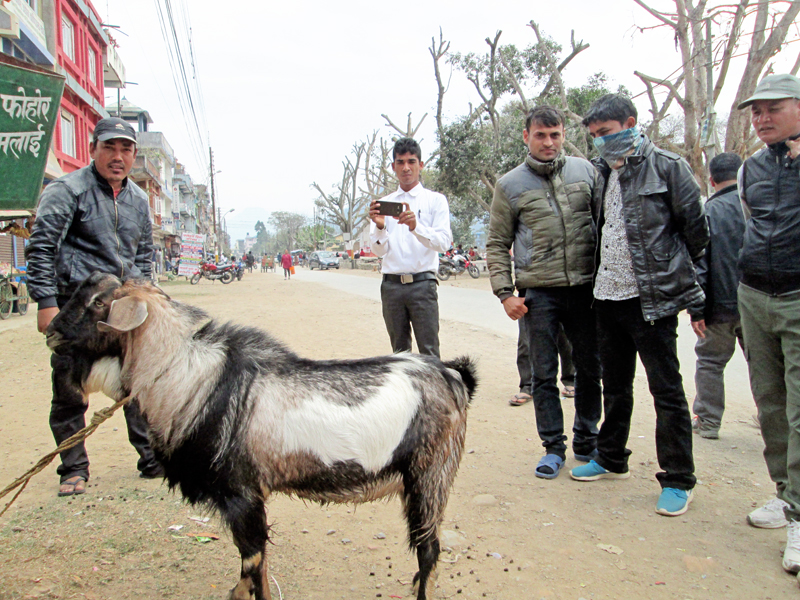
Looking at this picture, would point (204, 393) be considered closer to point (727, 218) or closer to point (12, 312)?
point (727, 218)

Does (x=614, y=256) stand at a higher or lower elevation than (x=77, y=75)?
lower

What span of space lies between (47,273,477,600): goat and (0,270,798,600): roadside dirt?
0.28m

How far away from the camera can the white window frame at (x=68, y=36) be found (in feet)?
66.7

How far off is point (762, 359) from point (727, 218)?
62.0 inches

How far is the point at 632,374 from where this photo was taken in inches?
134

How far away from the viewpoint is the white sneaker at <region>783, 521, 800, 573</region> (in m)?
2.45

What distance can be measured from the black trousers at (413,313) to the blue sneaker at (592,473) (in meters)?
1.21

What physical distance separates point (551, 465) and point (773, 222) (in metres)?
1.89

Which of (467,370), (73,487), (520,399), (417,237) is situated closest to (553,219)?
(417,237)

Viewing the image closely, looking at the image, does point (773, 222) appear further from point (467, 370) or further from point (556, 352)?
point (467, 370)

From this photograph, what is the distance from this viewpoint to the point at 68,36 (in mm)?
21078

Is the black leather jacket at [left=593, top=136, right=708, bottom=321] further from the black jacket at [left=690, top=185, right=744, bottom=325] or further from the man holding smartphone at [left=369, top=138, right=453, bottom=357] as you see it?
the man holding smartphone at [left=369, top=138, right=453, bottom=357]

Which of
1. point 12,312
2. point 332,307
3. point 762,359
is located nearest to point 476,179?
point 332,307

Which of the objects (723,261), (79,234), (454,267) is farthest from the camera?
(454,267)
